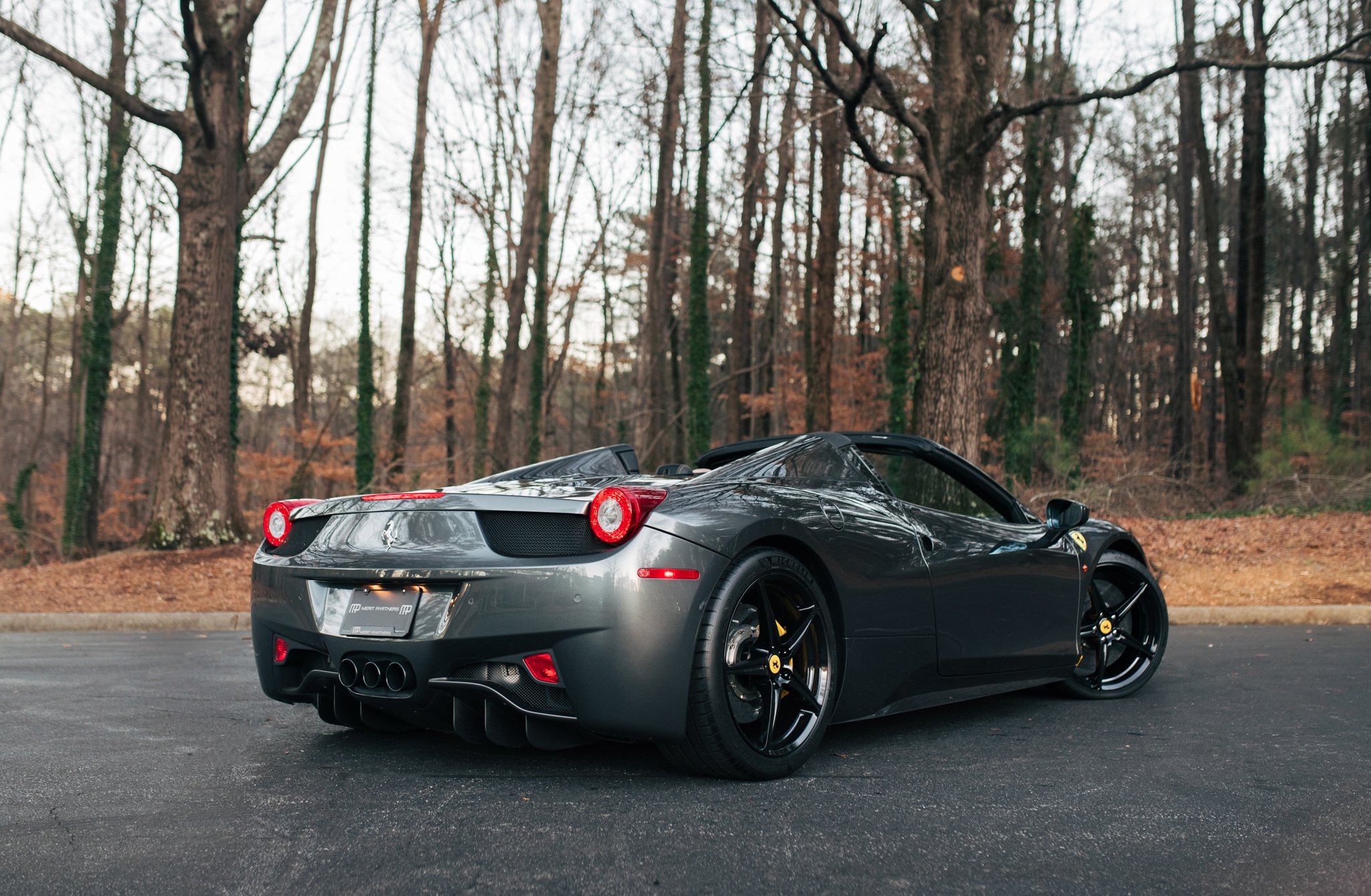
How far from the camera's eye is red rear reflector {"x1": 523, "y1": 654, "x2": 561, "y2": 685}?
338 cm

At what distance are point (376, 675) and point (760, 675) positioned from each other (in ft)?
4.11

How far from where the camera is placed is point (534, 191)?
70.9 feet

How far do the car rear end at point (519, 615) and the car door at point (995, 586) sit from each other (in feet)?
4.39

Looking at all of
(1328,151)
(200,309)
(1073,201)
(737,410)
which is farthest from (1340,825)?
(1328,151)

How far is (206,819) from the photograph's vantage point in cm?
316

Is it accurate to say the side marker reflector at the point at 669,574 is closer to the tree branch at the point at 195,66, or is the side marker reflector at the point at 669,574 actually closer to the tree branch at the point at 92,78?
the tree branch at the point at 195,66

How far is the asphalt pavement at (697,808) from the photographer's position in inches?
106

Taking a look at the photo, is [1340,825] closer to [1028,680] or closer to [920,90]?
[1028,680]

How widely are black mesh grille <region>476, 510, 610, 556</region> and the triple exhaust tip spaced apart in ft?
1.58

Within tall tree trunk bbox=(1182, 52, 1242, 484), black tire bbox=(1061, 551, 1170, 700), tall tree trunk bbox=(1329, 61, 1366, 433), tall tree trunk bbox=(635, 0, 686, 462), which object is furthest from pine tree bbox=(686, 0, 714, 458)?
black tire bbox=(1061, 551, 1170, 700)

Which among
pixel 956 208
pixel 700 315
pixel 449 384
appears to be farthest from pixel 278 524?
pixel 449 384

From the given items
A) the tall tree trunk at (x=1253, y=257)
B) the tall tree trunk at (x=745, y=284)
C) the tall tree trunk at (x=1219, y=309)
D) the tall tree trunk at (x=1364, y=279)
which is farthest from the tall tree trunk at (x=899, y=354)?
the tall tree trunk at (x=1364, y=279)

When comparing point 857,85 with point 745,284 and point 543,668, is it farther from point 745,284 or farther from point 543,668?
point 745,284

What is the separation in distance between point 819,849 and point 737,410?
2581cm
